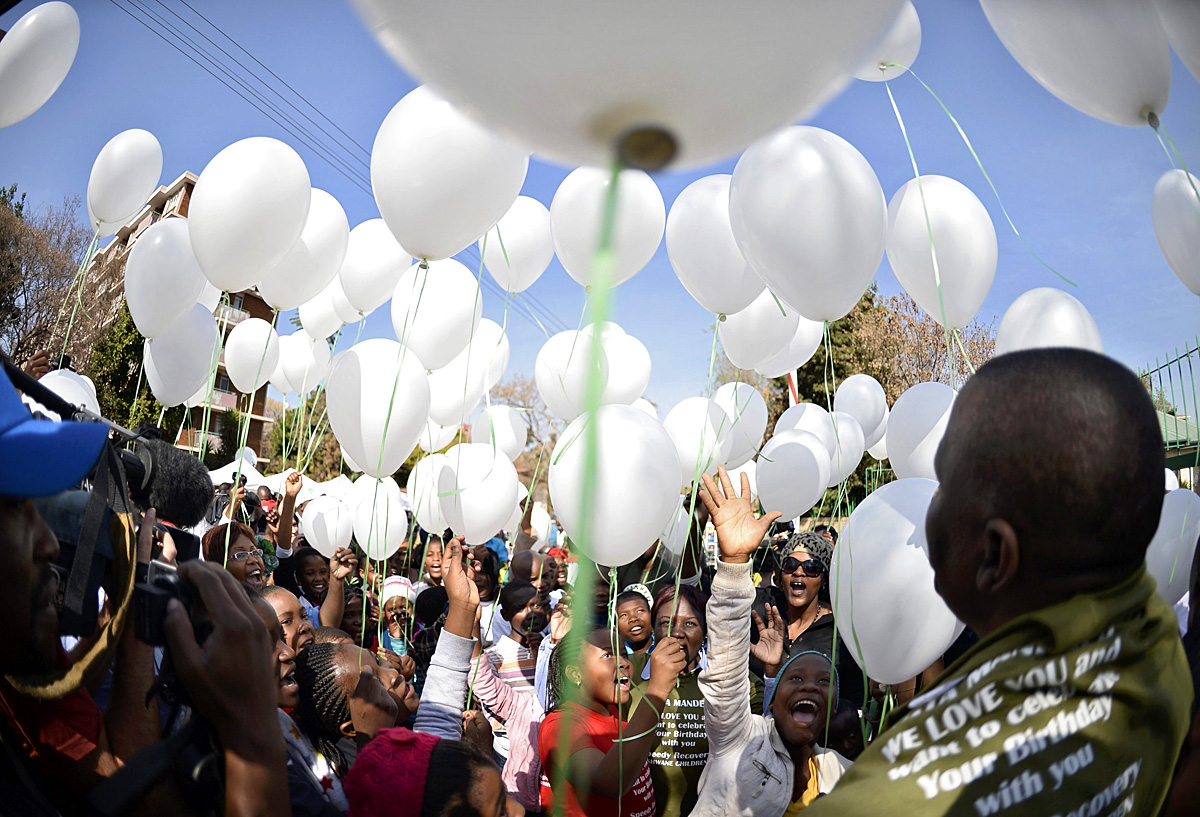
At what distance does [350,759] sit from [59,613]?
1.52 meters

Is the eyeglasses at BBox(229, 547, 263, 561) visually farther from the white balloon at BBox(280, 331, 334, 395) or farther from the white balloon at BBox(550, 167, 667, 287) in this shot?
the white balloon at BBox(280, 331, 334, 395)

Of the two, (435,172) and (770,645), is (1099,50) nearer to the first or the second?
(435,172)

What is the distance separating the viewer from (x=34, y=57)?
4027mm

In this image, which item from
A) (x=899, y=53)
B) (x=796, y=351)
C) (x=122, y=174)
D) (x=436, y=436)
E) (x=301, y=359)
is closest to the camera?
(x=899, y=53)

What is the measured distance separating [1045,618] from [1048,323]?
2.52 meters

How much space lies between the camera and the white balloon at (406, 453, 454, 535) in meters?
4.95

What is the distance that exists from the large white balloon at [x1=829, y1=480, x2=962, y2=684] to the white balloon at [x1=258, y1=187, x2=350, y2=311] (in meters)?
3.25

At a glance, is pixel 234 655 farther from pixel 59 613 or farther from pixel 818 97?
pixel 818 97

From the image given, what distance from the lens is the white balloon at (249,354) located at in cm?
617

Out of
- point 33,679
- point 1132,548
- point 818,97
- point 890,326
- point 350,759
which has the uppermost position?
point 890,326

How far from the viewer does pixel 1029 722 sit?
2.99ft

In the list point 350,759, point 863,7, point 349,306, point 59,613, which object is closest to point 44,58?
point 349,306

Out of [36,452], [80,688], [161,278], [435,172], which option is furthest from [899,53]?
[161,278]

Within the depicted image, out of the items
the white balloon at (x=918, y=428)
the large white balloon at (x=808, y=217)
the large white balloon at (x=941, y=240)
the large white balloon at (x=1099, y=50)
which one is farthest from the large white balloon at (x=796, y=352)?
the large white balloon at (x=1099, y=50)
